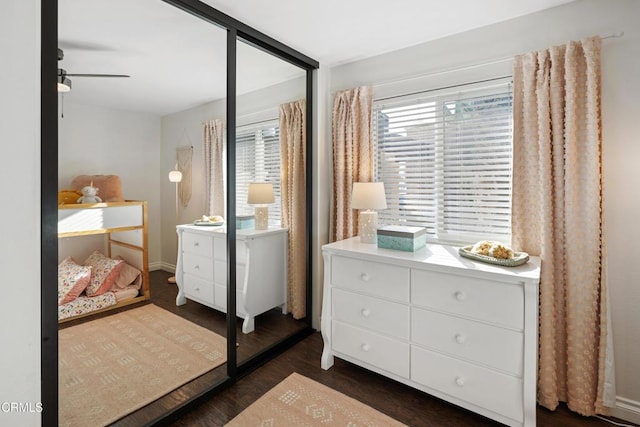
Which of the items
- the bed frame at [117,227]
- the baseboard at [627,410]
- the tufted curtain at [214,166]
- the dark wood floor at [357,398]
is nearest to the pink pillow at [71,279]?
the bed frame at [117,227]

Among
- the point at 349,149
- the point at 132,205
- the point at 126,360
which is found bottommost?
the point at 126,360

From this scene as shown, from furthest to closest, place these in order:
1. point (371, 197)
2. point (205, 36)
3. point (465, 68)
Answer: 1. point (371, 197)
2. point (465, 68)
3. point (205, 36)

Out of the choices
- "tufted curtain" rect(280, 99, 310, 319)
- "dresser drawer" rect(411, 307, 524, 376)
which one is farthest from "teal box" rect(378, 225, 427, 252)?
"tufted curtain" rect(280, 99, 310, 319)

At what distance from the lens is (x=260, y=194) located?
2.48 metres

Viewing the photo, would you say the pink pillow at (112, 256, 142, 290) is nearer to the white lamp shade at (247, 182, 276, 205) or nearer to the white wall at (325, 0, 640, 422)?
the white lamp shade at (247, 182, 276, 205)

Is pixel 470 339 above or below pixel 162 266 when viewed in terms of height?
below

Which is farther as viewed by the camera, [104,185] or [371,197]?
[371,197]

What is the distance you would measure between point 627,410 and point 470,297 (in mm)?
1133

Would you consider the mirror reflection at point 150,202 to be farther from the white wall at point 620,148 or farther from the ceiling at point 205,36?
the white wall at point 620,148

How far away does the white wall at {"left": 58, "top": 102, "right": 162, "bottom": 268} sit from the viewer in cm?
142

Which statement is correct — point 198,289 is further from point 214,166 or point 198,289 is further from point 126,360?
point 214,166

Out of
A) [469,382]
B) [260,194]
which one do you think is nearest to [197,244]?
[260,194]
